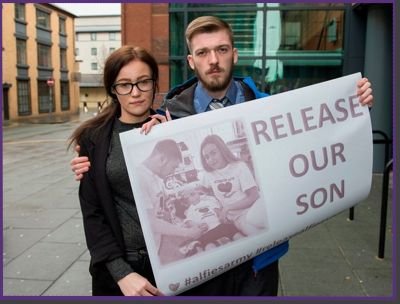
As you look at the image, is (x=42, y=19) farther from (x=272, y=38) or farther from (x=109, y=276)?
(x=109, y=276)

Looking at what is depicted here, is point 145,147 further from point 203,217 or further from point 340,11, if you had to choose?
point 340,11

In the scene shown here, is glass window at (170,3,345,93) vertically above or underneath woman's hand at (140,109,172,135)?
above

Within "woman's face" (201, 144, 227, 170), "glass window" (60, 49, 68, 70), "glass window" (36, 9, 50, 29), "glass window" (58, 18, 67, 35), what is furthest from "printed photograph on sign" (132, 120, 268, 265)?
"glass window" (58, 18, 67, 35)

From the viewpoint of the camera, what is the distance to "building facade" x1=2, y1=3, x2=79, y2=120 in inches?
1344

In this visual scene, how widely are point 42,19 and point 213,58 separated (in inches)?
1683

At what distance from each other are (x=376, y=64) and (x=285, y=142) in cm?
769

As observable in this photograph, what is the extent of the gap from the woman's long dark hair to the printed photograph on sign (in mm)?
336

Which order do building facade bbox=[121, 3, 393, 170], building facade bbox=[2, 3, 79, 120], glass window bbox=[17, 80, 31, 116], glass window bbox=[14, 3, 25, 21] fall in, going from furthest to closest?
glass window bbox=[17, 80, 31, 116]
glass window bbox=[14, 3, 25, 21]
building facade bbox=[2, 3, 79, 120]
building facade bbox=[121, 3, 393, 170]

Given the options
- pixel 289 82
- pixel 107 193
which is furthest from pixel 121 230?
pixel 289 82

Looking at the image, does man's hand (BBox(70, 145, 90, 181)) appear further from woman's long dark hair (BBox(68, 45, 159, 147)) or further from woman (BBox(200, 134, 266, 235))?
woman (BBox(200, 134, 266, 235))

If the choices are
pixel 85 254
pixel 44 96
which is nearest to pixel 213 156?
pixel 85 254

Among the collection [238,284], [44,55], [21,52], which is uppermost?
[44,55]

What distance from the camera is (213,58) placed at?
2.03m

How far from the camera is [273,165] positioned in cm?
202
